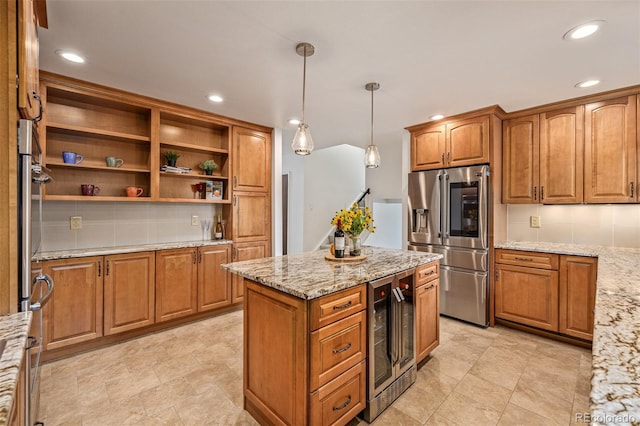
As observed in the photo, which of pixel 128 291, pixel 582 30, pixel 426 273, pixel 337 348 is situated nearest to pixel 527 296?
pixel 426 273

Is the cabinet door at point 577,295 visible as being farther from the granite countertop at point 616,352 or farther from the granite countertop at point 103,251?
the granite countertop at point 103,251

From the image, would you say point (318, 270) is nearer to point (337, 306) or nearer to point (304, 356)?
point (337, 306)

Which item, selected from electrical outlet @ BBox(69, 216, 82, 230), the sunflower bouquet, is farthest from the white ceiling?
electrical outlet @ BBox(69, 216, 82, 230)

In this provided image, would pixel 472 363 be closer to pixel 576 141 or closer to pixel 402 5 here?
pixel 576 141

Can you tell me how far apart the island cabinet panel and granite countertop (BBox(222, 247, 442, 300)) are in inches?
2.8

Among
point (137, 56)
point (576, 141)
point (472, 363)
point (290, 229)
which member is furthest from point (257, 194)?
point (576, 141)

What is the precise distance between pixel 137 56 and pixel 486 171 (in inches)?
132

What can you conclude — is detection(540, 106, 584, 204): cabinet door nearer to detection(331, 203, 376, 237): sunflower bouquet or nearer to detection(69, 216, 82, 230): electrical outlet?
detection(331, 203, 376, 237): sunflower bouquet

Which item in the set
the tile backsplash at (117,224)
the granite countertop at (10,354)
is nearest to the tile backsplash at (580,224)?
the tile backsplash at (117,224)

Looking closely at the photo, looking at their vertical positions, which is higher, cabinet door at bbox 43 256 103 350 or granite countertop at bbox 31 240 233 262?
granite countertop at bbox 31 240 233 262

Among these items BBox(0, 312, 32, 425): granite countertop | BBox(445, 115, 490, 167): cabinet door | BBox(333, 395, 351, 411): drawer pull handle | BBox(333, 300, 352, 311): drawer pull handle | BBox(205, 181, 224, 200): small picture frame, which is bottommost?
BBox(333, 395, 351, 411): drawer pull handle

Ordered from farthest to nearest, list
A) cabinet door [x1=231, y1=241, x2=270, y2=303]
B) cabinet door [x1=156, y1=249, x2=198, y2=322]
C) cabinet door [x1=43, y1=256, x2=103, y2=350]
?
cabinet door [x1=231, y1=241, x2=270, y2=303], cabinet door [x1=156, y1=249, x2=198, y2=322], cabinet door [x1=43, y1=256, x2=103, y2=350]

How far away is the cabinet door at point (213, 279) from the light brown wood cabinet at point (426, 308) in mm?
2263

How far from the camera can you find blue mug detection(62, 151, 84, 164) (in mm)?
2666
